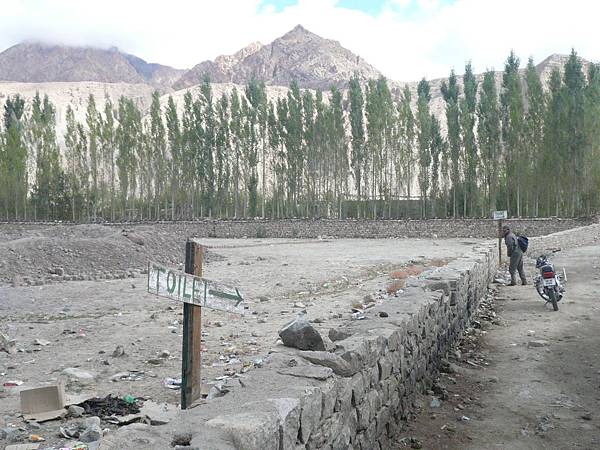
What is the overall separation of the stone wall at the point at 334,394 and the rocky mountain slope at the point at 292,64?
151827 millimetres

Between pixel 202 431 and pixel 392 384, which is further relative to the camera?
pixel 392 384

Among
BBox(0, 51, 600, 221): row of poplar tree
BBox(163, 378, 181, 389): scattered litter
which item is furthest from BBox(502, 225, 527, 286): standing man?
BBox(0, 51, 600, 221): row of poplar tree

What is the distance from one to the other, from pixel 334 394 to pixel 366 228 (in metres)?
35.7

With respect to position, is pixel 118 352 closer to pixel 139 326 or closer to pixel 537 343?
pixel 139 326

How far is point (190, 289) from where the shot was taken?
3.52m

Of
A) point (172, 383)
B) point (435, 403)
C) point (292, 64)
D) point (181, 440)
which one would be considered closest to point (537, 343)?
point (435, 403)

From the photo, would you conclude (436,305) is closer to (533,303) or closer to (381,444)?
(381,444)

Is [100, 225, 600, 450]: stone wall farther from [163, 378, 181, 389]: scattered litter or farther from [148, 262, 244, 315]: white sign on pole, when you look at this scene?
[163, 378, 181, 389]: scattered litter

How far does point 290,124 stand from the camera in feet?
145

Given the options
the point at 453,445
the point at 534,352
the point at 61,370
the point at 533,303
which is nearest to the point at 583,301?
the point at 533,303

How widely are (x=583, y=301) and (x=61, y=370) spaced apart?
9419 mm

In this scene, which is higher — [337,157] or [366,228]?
[337,157]

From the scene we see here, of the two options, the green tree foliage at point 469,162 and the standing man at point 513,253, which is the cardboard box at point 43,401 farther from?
the green tree foliage at point 469,162

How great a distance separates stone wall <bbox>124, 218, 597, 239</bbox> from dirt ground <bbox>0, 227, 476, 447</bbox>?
19.8 meters
